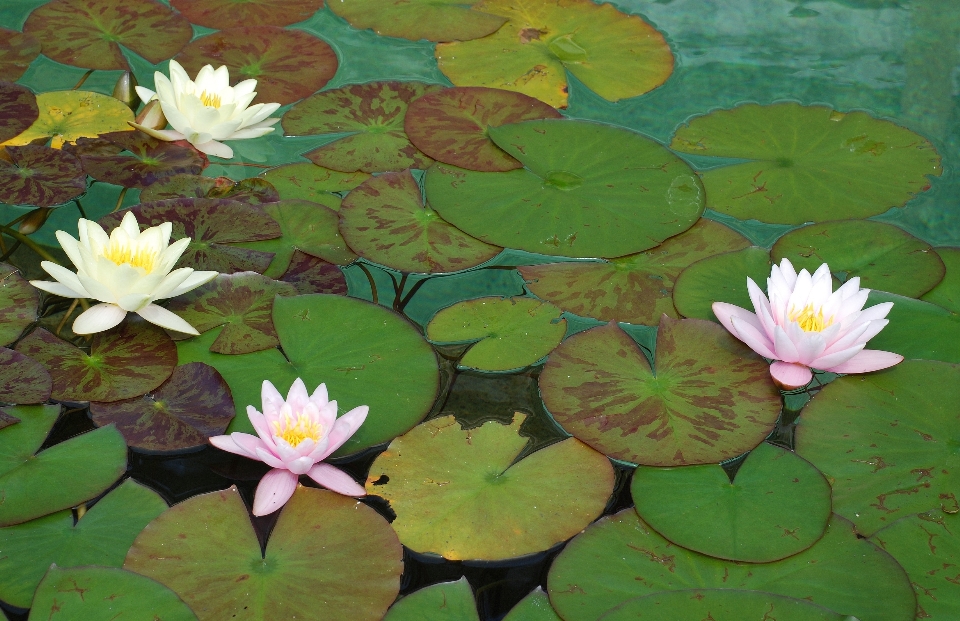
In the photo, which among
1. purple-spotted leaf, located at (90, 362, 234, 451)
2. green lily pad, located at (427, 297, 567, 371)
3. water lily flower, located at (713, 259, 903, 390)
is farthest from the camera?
green lily pad, located at (427, 297, 567, 371)

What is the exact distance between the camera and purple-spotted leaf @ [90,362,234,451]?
5.72ft

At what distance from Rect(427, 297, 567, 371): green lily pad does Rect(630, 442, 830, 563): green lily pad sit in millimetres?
416

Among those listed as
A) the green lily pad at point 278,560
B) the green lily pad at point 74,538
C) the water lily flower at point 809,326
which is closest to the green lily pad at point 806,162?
the water lily flower at point 809,326

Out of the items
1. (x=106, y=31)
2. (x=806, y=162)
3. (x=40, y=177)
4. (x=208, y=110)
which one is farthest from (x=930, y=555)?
(x=106, y=31)

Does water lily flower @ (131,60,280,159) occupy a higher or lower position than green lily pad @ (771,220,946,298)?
higher

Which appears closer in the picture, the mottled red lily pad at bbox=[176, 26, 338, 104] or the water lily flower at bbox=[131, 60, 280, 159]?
the water lily flower at bbox=[131, 60, 280, 159]

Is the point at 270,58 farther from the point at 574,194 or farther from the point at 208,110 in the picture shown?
the point at 574,194

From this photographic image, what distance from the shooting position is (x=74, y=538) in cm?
155

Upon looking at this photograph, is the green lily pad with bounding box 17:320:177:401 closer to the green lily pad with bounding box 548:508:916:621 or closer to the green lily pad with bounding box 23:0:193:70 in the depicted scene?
the green lily pad with bounding box 548:508:916:621

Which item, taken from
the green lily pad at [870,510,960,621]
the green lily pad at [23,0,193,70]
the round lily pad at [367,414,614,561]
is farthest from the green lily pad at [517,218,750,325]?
the green lily pad at [23,0,193,70]

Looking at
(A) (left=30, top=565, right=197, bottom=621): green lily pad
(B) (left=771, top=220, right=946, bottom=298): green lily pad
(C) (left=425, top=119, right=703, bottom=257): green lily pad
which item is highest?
(C) (left=425, top=119, right=703, bottom=257): green lily pad

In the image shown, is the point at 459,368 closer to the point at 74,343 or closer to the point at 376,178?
the point at 376,178

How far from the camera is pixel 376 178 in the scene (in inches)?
96.8

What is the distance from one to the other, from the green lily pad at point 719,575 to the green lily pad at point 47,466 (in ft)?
3.00
